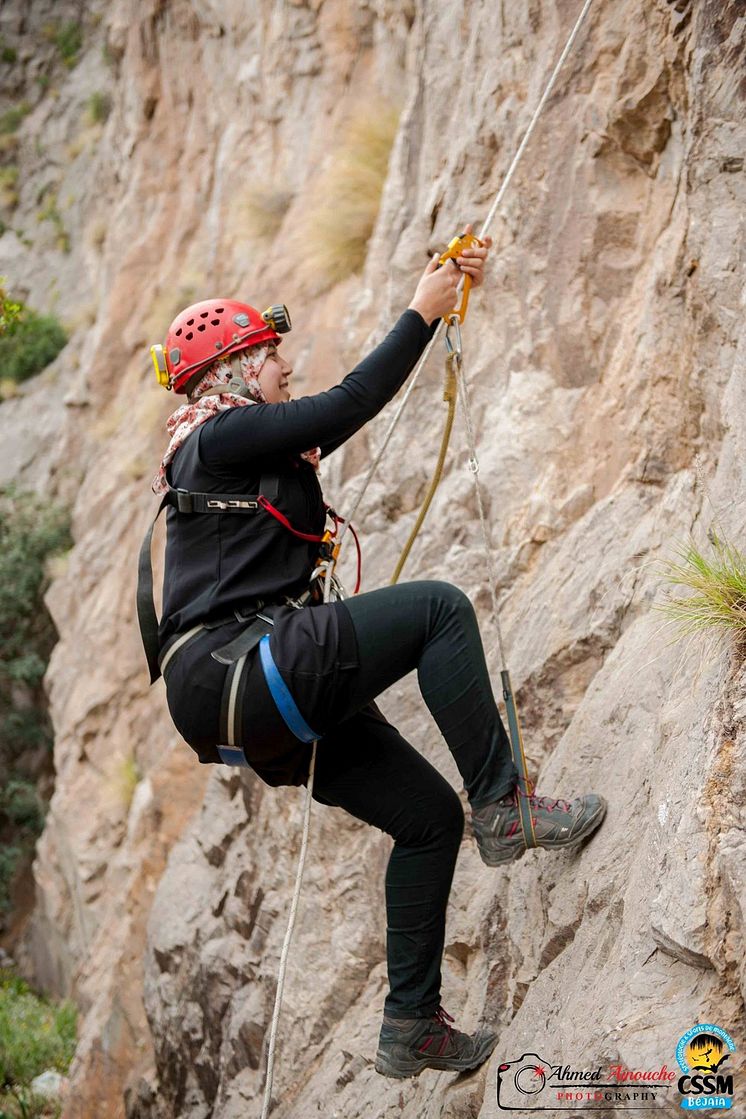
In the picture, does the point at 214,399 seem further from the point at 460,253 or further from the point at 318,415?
the point at 460,253

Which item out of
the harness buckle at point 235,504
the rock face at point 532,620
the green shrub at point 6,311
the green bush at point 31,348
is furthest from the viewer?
the green bush at point 31,348

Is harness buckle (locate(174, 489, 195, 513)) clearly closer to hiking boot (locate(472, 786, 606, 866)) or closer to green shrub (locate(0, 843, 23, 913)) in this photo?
hiking boot (locate(472, 786, 606, 866))

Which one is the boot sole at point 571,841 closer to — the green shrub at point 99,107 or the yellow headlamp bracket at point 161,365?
the yellow headlamp bracket at point 161,365

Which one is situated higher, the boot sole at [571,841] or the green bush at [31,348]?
the green bush at [31,348]

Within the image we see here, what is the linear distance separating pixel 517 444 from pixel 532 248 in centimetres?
105

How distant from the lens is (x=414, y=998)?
3.61m

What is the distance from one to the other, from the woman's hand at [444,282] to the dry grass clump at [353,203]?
481cm

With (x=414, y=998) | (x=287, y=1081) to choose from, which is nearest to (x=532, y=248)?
(x=414, y=998)

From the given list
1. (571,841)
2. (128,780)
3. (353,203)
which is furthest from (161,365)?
(128,780)

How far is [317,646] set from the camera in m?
3.26

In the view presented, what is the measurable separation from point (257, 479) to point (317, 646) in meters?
0.57

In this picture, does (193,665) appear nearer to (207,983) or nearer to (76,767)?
(207,983)

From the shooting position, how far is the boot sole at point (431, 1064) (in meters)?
3.59

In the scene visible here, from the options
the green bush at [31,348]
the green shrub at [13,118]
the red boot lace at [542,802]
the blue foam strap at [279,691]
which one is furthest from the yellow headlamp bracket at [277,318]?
the green shrub at [13,118]
